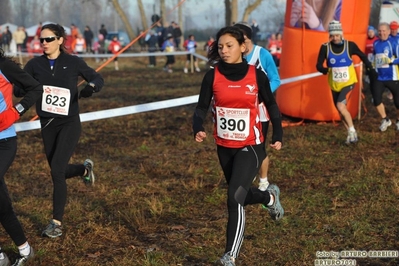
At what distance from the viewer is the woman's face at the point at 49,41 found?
5.86m

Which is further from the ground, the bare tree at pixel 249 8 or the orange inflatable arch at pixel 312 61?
the orange inflatable arch at pixel 312 61

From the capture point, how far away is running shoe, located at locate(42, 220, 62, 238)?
5732 millimetres

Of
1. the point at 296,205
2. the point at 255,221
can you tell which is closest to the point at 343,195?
the point at 296,205

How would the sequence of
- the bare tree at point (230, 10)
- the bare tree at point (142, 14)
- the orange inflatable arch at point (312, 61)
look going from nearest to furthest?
the orange inflatable arch at point (312, 61) → the bare tree at point (230, 10) → the bare tree at point (142, 14)

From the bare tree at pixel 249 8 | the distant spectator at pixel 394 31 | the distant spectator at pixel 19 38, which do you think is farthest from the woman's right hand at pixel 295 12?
the distant spectator at pixel 19 38

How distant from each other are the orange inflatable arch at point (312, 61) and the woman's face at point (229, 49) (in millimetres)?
7227

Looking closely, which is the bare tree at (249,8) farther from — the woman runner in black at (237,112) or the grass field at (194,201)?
the woman runner in black at (237,112)

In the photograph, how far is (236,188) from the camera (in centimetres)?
485

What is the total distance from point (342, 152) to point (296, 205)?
306 centimetres

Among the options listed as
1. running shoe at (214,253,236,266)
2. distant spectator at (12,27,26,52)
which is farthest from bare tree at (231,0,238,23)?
running shoe at (214,253,236,266)

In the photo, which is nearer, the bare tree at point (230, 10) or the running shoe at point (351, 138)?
the running shoe at point (351, 138)

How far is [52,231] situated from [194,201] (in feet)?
5.85

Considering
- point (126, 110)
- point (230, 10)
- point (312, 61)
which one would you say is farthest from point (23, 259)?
point (230, 10)

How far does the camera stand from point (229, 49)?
4914 millimetres
